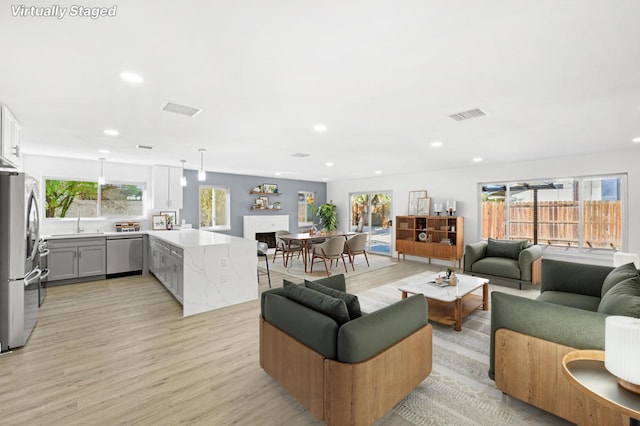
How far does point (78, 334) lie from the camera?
3191mm

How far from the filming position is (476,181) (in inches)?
265

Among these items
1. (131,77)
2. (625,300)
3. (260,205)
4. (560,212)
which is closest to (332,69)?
(131,77)

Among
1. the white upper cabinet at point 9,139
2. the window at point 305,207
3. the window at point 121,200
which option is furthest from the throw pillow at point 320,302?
the window at point 305,207

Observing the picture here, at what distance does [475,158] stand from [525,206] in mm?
1794

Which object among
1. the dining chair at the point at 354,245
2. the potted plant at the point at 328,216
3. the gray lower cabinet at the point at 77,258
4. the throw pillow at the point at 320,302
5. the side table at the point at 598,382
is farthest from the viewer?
the potted plant at the point at 328,216

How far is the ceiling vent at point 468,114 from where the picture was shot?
9.85 feet

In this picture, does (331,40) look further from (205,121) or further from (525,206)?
(525,206)

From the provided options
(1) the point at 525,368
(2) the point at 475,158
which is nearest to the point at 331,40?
(1) the point at 525,368

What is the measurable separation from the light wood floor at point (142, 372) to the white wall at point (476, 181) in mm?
5568

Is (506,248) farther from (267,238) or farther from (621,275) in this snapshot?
(267,238)

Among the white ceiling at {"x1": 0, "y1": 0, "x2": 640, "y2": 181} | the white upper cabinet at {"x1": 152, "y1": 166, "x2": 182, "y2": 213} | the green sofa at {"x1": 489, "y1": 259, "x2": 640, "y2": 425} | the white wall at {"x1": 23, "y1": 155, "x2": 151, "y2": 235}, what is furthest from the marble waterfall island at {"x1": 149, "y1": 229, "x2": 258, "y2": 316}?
the green sofa at {"x1": 489, "y1": 259, "x2": 640, "y2": 425}

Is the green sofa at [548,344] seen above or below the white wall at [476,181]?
below

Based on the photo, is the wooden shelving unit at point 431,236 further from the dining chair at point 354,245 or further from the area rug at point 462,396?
the area rug at point 462,396

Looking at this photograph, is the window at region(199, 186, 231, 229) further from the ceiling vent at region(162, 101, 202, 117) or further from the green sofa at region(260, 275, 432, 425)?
the green sofa at region(260, 275, 432, 425)
